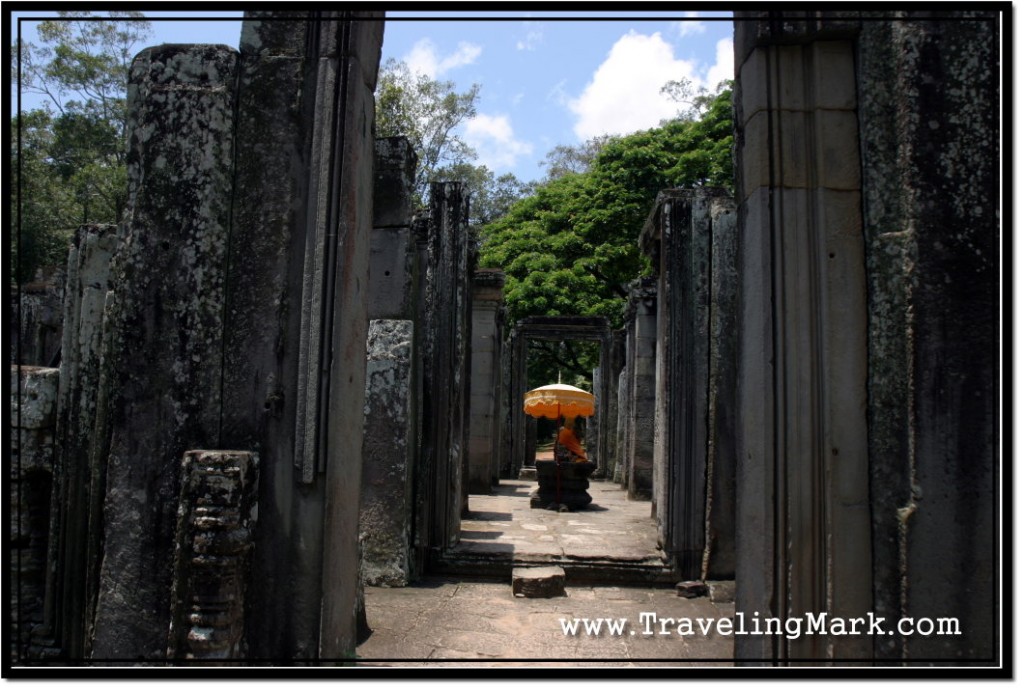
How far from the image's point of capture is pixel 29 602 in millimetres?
4941

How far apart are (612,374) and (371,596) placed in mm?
14065

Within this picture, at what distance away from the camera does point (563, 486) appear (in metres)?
12.7

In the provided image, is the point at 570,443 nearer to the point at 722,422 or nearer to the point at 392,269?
the point at 722,422

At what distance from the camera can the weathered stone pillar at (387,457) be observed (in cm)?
721

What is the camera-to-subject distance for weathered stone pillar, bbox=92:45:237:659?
3854mm

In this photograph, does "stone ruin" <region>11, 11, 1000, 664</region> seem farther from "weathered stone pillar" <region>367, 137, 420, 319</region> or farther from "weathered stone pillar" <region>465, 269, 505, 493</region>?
"weathered stone pillar" <region>465, 269, 505, 493</region>

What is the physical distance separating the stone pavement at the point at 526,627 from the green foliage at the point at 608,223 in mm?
13934

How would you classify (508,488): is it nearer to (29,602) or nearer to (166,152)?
(29,602)

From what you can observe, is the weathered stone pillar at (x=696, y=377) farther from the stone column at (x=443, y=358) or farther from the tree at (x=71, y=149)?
the tree at (x=71, y=149)

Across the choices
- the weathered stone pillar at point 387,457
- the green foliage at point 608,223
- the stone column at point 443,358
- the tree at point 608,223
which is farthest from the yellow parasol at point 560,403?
the weathered stone pillar at point 387,457

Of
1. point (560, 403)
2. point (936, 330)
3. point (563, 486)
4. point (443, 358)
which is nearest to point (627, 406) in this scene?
point (560, 403)

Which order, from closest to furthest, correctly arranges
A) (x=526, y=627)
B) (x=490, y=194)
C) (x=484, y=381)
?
(x=526, y=627)
(x=484, y=381)
(x=490, y=194)

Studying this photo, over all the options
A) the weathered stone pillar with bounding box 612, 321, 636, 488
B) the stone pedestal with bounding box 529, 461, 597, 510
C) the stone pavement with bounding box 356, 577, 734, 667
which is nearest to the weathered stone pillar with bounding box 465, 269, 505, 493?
the stone pedestal with bounding box 529, 461, 597, 510

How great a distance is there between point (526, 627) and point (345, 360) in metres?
3.02
